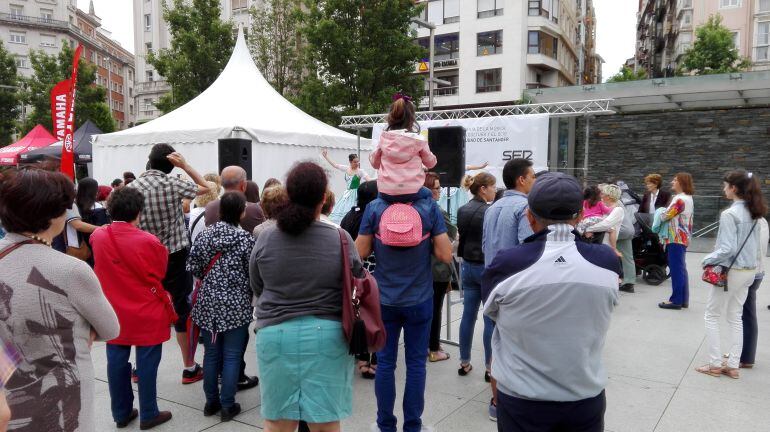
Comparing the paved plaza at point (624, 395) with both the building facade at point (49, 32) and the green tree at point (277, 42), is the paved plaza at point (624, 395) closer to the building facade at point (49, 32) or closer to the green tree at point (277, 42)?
the green tree at point (277, 42)

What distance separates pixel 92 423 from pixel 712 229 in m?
13.6

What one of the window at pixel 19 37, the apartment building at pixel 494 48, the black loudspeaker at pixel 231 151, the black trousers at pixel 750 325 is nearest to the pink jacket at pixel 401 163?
the black trousers at pixel 750 325

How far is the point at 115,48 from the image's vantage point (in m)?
84.1

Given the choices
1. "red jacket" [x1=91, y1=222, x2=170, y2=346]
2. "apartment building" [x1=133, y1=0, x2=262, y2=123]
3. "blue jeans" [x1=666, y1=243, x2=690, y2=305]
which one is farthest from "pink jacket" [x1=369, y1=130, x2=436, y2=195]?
"apartment building" [x1=133, y1=0, x2=262, y2=123]

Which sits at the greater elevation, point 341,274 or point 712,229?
point 341,274

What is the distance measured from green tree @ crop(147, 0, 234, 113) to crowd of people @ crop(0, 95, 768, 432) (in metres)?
16.7

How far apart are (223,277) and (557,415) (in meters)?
2.39

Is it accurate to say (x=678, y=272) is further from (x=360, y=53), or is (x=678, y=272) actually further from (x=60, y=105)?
(x=360, y=53)

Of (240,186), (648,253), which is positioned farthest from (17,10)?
(648,253)

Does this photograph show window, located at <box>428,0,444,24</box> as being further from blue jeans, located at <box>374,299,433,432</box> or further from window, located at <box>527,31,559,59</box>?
blue jeans, located at <box>374,299,433,432</box>

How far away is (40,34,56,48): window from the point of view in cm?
5956

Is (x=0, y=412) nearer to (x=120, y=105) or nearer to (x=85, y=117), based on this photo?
(x=85, y=117)

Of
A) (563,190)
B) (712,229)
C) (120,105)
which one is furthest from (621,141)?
(120,105)

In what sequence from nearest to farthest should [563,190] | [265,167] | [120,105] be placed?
[563,190]
[265,167]
[120,105]
